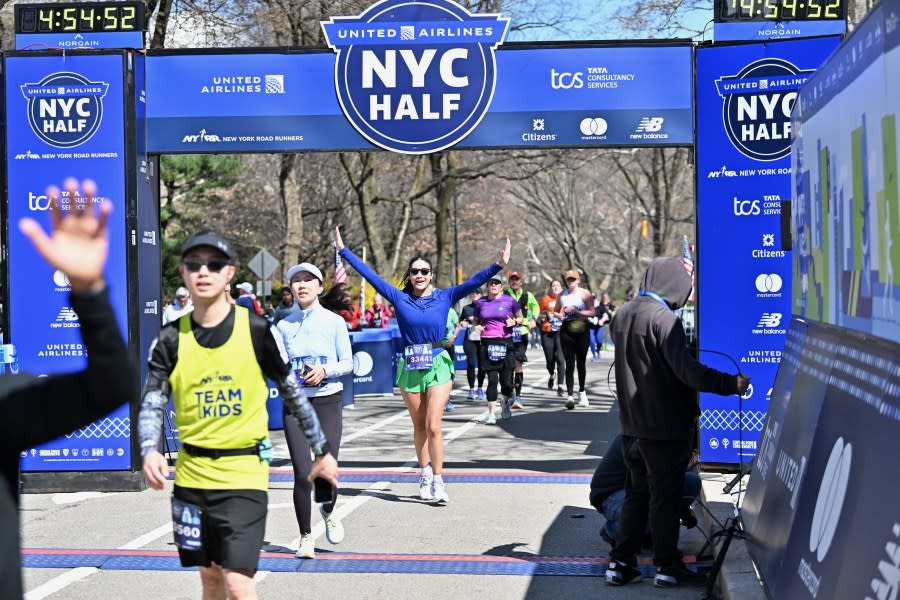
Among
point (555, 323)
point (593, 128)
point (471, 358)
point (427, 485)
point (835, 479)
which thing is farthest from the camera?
point (471, 358)

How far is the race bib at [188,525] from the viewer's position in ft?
16.8

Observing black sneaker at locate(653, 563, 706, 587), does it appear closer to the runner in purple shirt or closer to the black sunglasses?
the black sunglasses

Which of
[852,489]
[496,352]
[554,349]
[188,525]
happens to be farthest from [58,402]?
[554,349]

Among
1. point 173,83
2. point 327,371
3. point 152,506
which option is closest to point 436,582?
point 327,371

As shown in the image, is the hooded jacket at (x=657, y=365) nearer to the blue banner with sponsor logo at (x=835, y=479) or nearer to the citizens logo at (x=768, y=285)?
the blue banner with sponsor logo at (x=835, y=479)

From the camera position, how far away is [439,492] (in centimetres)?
1026

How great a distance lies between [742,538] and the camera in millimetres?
6938

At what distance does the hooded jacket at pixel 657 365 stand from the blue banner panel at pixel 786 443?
15.4 inches

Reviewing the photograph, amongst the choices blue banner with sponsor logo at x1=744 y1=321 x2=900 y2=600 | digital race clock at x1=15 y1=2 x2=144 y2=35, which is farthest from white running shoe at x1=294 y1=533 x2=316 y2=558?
digital race clock at x1=15 y1=2 x2=144 y2=35

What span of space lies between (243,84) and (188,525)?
7.00 m

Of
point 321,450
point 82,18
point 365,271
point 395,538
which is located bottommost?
point 395,538

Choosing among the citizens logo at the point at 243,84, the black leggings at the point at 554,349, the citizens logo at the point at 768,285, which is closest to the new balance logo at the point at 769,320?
the citizens logo at the point at 768,285

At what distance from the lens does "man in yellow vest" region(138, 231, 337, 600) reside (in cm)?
509

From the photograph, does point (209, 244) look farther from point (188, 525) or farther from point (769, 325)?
point (769, 325)
